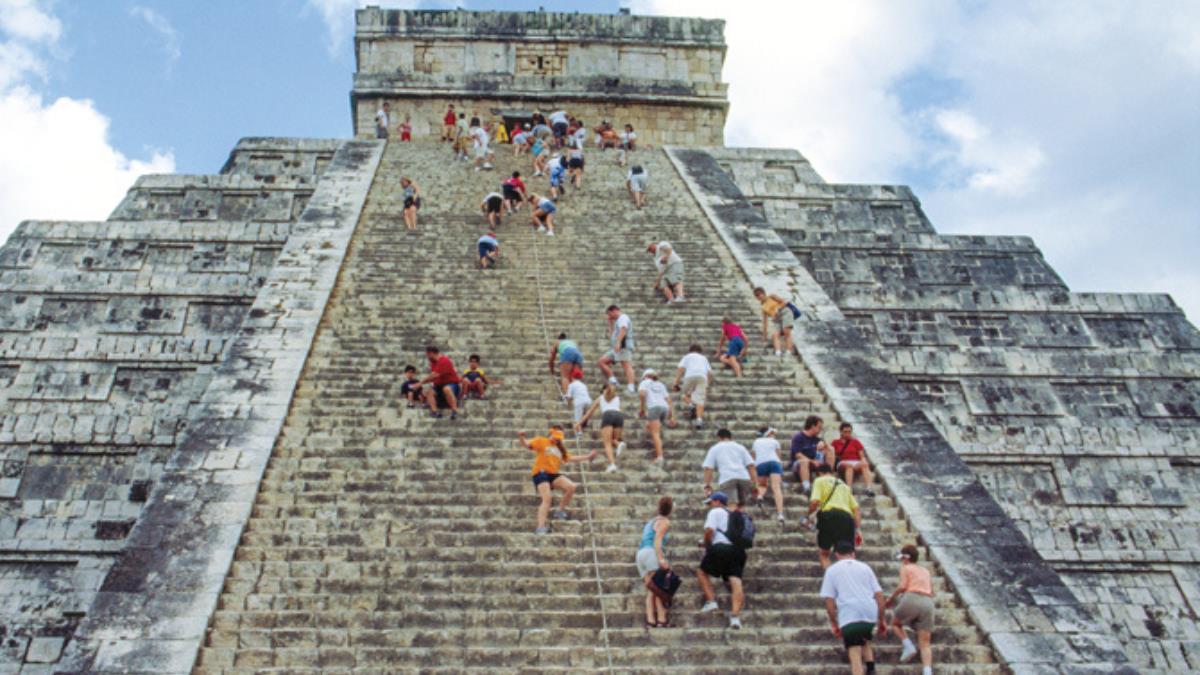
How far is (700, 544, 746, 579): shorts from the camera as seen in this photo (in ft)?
26.4

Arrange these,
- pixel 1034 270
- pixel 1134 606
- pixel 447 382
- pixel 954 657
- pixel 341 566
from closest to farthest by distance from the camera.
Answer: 1. pixel 954 657
2. pixel 341 566
3. pixel 447 382
4. pixel 1134 606
5. pixel 1034 270

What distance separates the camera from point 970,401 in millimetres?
15117

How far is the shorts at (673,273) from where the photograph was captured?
14195 mm

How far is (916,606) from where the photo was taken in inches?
297

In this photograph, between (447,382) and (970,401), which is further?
(970,401)

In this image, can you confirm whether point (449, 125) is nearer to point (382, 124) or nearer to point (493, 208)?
point (382, 124)

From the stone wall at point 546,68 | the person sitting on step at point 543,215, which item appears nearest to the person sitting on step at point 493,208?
the person sitting on step at point 543,215

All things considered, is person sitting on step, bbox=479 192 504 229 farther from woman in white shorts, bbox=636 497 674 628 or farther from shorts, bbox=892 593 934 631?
shorts, bbox=892 593 934 631

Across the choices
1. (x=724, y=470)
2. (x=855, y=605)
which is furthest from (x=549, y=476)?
(x=855, y=605)

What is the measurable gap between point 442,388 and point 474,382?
49 cm

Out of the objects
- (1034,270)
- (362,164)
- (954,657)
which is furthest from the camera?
(362,164)

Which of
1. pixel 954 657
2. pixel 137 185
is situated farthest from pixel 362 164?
pixel 954 657

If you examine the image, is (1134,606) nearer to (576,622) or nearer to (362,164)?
(576,622)

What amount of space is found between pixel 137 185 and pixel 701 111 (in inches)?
552
